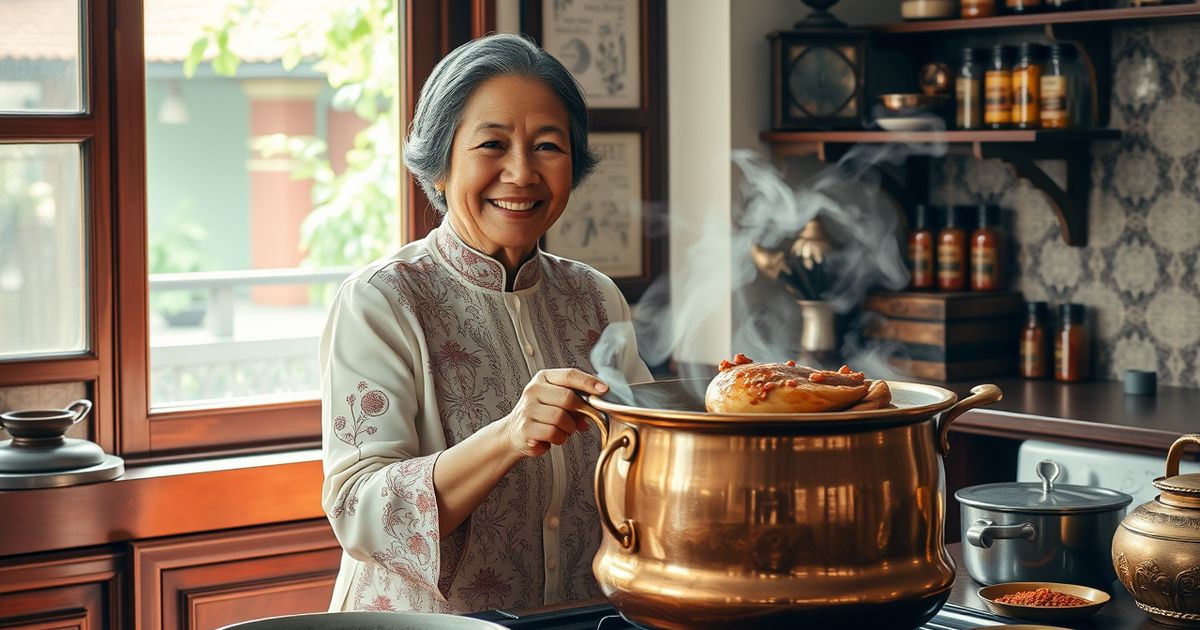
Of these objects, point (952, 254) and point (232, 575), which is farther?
point (952, 254)

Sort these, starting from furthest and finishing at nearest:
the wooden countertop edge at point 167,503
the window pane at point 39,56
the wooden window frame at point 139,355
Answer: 1. the wooden window frame at point 139,355
2. the window pane at point 39,56
3. the wooden countertop edge at point 167,503

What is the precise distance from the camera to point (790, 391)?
1187 mm

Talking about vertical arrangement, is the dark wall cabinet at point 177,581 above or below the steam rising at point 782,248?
below

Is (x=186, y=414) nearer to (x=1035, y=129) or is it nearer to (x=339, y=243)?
(x=339, y=243)

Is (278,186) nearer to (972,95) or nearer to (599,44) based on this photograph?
(599,44)

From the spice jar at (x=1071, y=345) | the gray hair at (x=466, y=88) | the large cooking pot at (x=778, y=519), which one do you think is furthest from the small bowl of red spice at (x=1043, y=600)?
the spice jar at (x=1071, y=345)

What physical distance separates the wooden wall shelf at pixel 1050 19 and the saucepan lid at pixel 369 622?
7.70 feet

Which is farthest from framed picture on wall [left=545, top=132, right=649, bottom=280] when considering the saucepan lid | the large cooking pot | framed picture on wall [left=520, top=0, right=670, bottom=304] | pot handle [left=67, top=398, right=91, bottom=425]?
the saucepan lid

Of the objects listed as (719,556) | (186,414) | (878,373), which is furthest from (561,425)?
(878,373)

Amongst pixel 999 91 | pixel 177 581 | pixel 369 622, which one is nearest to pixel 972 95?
pixel 999 91

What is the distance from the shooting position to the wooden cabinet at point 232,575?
8.79ft

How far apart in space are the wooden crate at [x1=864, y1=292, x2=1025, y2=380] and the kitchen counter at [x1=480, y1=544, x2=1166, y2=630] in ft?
5.56

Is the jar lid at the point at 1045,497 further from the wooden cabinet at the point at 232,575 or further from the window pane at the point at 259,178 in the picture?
the window pane at the point at 259,178

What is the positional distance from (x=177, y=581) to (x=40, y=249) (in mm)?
688
